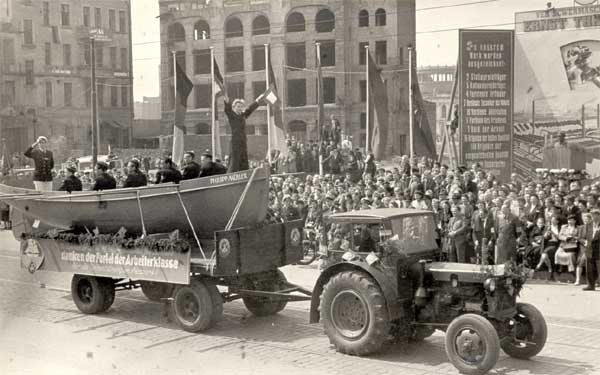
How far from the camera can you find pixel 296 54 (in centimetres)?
5481

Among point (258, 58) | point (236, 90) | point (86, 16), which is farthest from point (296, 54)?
point (86, 16)

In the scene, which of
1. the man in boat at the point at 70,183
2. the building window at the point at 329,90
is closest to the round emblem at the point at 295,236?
the man in boat at the point at 70,183

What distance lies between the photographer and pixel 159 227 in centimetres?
1238

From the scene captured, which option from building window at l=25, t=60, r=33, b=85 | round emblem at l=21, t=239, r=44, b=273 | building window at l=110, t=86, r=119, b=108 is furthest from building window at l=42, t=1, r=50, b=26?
round emblem at l=21, t=239, r=44, b=273

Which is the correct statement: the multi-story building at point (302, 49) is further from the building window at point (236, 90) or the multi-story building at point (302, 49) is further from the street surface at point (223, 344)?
the street surface at point (223, 344)

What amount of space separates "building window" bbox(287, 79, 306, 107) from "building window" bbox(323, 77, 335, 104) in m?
1.72

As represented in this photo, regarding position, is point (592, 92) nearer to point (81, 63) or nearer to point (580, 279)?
point (580, 279)

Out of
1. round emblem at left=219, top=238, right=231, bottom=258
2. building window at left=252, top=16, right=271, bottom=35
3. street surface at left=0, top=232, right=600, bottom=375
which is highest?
building window at left=252, top=16, right=271, bottom=35

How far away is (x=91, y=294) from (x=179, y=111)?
1434 cm

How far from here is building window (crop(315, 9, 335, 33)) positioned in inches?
2069

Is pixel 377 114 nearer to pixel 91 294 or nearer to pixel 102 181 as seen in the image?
pixel 102 181

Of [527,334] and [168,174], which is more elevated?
[168,174]

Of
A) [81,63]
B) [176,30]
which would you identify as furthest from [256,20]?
[81,63]

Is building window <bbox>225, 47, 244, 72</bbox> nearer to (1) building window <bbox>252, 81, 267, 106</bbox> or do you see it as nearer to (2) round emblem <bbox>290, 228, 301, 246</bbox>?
(1) building window <bbox>252, 81, 267, 106</bbox>
